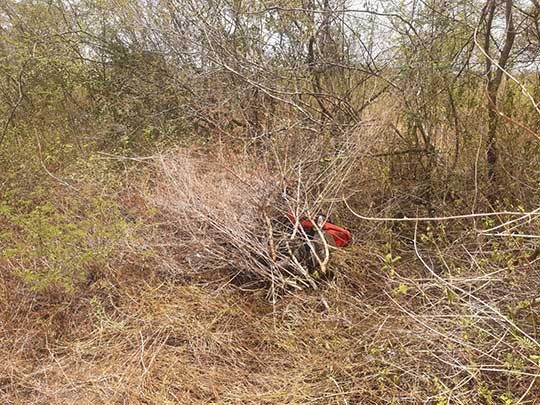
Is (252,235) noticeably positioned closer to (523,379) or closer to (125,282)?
(125,282)

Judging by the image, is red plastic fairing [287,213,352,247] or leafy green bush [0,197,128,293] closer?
leafy green bush [0,197,128,293]

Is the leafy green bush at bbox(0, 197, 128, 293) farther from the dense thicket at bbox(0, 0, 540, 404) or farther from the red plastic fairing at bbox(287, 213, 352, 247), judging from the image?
the red plastic fairing at bbox(287, 213, 352, 247)

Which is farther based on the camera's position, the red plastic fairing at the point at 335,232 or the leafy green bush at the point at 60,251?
the red plastic fairing at the point at 335,232

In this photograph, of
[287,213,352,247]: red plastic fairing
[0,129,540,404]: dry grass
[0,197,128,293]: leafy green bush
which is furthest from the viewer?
[287,213,352,247]: red plastic fairing

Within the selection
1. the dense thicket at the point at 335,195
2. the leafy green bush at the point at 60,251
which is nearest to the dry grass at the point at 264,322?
the dense thicket at the point at 335,195

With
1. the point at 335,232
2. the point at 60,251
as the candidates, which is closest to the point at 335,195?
the point at 335,232

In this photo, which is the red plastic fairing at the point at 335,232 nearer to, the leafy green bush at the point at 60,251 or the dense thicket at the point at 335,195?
the dense thicket at the point at 335,195

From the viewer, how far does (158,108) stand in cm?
555

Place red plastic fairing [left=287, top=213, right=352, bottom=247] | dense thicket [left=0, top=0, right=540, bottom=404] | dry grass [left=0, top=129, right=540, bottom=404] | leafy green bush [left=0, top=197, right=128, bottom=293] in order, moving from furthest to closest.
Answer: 1. red plastic fairing [left=287, top=213, right=352, bottom=247]
2. leafy green bush [left=0, top=197, right=128, bottom=293]
3. dense thicket [left=0, top=0, right=540, bottom=404]
4. dry grass [left=0, top=129, right=540, bottom=404]

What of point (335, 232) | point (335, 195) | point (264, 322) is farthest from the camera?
point (335, 195)

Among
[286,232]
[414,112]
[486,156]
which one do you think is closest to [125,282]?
[286,232]

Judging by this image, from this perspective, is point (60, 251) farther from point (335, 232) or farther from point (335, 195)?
point (335, 195)

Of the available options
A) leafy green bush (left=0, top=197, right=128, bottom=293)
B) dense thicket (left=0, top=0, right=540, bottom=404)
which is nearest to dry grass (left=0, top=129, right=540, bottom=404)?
dense thicket (left=0, top=0, right=540, bottom=404)

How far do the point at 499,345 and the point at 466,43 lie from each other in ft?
7.78
